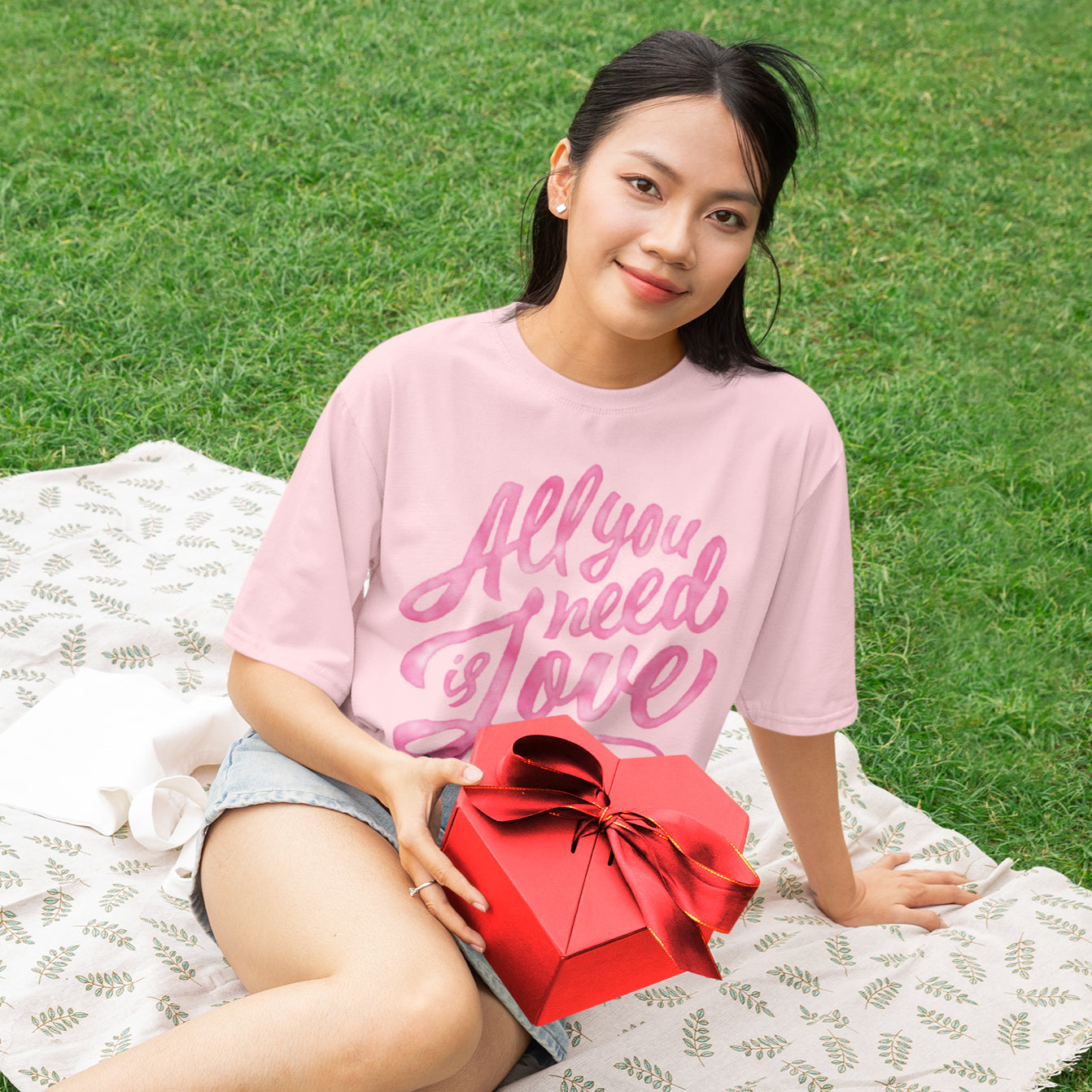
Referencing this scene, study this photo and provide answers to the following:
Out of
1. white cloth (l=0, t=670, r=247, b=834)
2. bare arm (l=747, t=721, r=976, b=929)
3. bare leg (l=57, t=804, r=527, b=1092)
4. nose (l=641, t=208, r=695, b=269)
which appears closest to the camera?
bare leg (l=57, t=804, r=527, b=1092)

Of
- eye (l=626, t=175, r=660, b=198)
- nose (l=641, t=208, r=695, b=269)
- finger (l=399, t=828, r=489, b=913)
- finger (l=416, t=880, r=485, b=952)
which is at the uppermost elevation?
eye (l=626, t=175, r=660, b=198)

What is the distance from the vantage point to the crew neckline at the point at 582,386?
1674 mm

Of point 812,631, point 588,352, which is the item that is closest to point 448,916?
point 812,631

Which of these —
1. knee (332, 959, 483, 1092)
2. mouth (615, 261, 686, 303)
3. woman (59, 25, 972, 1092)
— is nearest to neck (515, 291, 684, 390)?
woman (59, 25, 972, 1092)

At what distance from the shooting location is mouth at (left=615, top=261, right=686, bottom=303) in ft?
5.15

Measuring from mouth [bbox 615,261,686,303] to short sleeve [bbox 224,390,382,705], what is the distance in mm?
418

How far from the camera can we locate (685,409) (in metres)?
1.70

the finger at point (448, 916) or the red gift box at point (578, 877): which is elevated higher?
the red gift box at point (578, 877)

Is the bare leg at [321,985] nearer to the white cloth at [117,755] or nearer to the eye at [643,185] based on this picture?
the white cloth at [117,755]

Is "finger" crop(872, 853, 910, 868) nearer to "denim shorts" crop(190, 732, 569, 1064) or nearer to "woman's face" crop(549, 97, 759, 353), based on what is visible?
"denim shorts" crop(190, 732, 569, 1064)

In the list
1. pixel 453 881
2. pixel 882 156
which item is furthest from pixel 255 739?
pixel 882 156

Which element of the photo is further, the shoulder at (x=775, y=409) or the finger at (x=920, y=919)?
the finger at (x=920, y=919)

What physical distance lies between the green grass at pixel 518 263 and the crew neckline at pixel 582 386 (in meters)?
1.26

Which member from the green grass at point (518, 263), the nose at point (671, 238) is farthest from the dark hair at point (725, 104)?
the green grass at point (518, 263)
